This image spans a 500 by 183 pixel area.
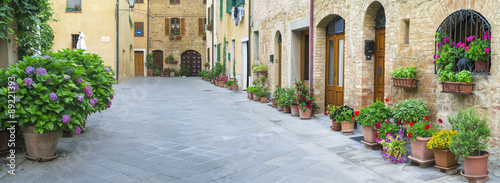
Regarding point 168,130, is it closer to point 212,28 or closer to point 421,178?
point 421,178

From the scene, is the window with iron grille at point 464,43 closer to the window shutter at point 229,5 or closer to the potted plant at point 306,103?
the potted plant at point 306,103

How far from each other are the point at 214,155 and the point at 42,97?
2203mm

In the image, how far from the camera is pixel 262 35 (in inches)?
550

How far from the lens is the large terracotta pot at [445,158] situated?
4656 mm

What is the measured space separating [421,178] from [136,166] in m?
3.20

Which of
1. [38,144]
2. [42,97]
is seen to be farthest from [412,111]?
[38,144]

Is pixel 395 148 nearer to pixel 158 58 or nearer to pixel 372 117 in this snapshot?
pixel 372 117

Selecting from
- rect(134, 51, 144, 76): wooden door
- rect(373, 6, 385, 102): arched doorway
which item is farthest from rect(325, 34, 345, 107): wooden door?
rect(134, 51, 144, 76): wooden door

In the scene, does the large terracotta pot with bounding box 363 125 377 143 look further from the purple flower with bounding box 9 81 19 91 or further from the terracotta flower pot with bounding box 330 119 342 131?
the purple flower with bounding box 9 81 19 91

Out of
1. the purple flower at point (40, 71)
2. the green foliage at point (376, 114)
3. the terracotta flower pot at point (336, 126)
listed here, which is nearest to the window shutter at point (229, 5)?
the terracotta flower pot at point (336, 126)

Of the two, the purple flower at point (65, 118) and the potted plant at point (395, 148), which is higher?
the purple flower at point (65, 118)

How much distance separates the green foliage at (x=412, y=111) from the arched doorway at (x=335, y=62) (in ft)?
10.8

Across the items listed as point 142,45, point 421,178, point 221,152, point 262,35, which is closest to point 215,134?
point 221,152

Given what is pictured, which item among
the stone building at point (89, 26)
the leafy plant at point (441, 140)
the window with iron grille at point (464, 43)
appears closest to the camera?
the leafy plant at point (441, 140)
